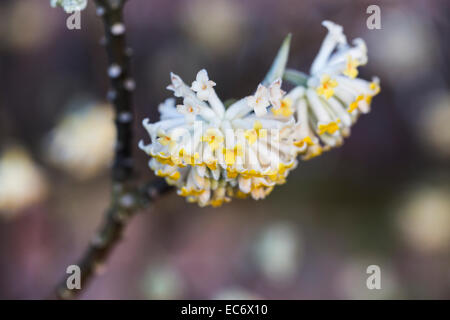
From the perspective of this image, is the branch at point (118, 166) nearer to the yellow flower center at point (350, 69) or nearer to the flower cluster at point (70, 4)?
the flower cluster at point (70, 4)

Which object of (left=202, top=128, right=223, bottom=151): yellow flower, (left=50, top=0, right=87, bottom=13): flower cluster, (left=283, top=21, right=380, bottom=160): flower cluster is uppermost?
(left=50, top=0, right=87, bottom=13): flower cluster

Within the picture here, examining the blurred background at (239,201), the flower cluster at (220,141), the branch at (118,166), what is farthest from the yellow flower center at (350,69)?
the blurred background at (239,201)

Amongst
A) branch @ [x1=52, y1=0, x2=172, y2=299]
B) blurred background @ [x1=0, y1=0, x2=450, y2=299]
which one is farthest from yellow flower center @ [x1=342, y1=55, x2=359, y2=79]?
blurred background @ [x1=0, y1=0, x2=450, y2=299]

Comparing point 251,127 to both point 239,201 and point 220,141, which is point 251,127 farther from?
point 239,201

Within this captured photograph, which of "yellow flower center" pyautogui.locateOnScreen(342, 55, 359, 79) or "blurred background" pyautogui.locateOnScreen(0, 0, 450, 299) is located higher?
"blurred background" pyautogui.locateOnScreen(0, 0, 450, 299)

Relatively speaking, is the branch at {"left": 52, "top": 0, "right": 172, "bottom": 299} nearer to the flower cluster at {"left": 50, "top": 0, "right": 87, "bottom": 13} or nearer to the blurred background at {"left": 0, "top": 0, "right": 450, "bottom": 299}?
the flower cluster at {"left": 50, "top": 0, "right": 87, "bottom": 13}
